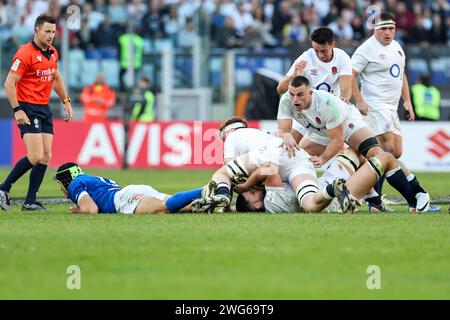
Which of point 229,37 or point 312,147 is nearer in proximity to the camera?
point 312,147

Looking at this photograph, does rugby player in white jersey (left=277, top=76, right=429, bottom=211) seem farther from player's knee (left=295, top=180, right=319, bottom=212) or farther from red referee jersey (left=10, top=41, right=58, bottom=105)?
red referee jersey (left=10, top=41, right=58, bottom=105)

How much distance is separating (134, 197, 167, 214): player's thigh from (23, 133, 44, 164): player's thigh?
1827mm

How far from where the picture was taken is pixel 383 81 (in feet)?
50.3

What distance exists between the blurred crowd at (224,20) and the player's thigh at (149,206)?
52.3 ft

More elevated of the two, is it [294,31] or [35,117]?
[294,31]

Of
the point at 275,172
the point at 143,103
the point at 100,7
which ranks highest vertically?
the point at 100,7

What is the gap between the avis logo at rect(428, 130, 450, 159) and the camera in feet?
87.2

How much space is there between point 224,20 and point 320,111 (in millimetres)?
17266

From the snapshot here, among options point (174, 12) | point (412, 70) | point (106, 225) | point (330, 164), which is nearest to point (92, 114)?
point (174, 12)

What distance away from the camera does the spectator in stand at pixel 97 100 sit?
28844 millimetres

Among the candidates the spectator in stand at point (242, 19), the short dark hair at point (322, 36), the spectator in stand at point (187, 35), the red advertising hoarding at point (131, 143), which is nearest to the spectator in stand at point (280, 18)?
the spectator in stand at point (242, 19)

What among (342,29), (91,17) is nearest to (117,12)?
(91,17)

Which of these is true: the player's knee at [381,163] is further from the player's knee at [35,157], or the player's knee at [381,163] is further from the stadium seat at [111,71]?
the stadium seat at [111,71]

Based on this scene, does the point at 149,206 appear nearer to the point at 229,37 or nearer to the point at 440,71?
the point at 440,71
